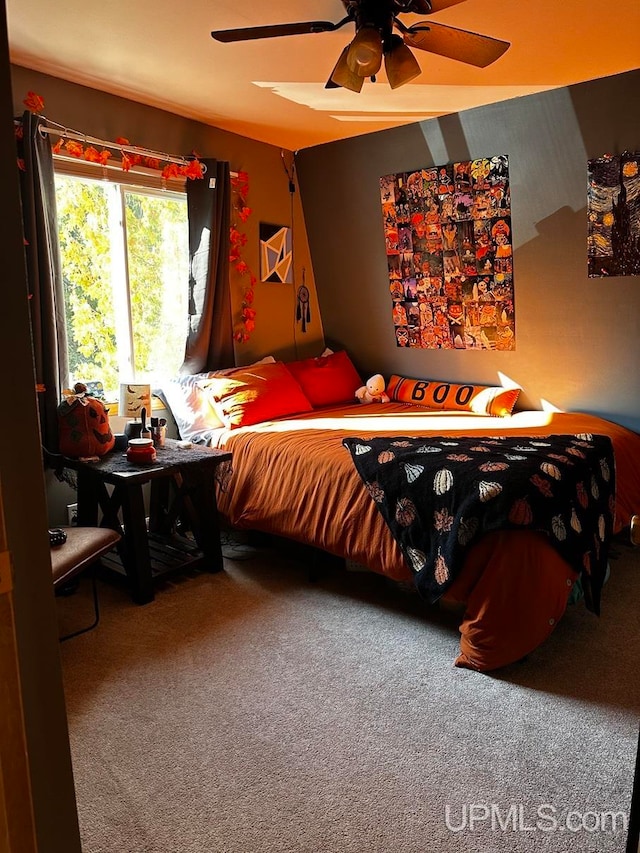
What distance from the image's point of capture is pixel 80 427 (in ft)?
10.5

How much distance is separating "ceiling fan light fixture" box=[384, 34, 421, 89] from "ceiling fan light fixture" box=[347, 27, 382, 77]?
10 centimetres

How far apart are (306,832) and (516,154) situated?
11.6 feet

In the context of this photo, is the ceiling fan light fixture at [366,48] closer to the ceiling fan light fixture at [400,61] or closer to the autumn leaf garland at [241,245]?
the ceiling fan light fixture at [400,61]

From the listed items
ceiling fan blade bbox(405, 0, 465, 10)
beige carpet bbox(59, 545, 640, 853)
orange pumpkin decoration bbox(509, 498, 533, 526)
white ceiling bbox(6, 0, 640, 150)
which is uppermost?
white ceiling bbox(6, 0, 640, 150)

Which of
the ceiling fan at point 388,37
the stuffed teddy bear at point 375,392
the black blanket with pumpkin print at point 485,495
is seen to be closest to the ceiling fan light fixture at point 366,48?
the ceiling fan at point 388,37

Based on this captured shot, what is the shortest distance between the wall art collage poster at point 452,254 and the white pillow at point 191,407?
1.43m

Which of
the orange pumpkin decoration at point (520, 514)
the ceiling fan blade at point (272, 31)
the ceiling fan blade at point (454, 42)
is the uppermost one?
the ceiling fan blade at point (272, 31)

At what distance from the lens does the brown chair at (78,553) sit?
2.45 m

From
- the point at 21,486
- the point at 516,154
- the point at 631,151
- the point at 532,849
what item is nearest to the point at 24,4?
the point at 21,486

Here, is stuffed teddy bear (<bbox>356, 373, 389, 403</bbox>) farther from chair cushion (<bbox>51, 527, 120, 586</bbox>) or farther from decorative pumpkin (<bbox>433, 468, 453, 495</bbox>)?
chair cushion (<bbox>51, 527, 120, 586</bbox>)

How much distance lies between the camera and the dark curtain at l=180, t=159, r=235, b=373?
398 centimetres

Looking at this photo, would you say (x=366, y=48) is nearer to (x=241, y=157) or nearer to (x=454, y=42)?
(x=454, y=42)

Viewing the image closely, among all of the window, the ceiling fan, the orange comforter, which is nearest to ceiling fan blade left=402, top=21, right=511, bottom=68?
the ceiling fan

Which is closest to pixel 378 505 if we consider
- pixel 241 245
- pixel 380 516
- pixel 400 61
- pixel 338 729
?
pixel 380 516
